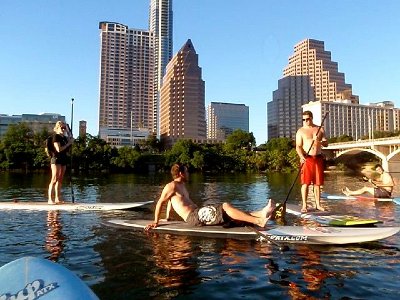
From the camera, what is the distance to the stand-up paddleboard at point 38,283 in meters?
3.60

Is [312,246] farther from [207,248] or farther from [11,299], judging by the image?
[11,299]

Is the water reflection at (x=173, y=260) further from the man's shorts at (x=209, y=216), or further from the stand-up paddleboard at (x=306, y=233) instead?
the stand-up paddleboard at (x=306, y=233)

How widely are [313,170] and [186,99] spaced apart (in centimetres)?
17585

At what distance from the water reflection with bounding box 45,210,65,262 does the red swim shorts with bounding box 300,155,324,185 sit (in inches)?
290

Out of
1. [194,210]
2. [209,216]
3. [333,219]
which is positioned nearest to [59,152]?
[194,210]

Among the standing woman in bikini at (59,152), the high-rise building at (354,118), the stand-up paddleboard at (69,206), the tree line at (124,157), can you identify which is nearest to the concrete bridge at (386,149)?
the tree line at (124,157)

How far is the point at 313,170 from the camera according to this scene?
39.3ft

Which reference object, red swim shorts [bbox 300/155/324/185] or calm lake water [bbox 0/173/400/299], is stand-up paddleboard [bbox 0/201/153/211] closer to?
calm lake water [bbox 0/173/400/299]

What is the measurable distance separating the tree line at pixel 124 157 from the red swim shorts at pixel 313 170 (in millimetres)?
90949

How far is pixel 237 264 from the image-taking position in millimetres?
7734

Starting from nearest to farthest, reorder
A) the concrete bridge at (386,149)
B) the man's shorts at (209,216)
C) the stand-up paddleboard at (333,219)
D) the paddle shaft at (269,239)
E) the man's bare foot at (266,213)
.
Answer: the paddle shaft at (269,239) → the man's bare foot at (266,213) → the man's shorts at (209,216) → the stand-up paddleboard at (333,219) → the concrete bridge at (386,149)

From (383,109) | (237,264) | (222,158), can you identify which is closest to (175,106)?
(222,158)

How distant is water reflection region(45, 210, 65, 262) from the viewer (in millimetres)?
8672

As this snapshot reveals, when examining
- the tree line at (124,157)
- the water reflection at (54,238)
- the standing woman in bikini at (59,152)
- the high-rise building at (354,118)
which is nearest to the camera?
the water reflection at (54,238)
